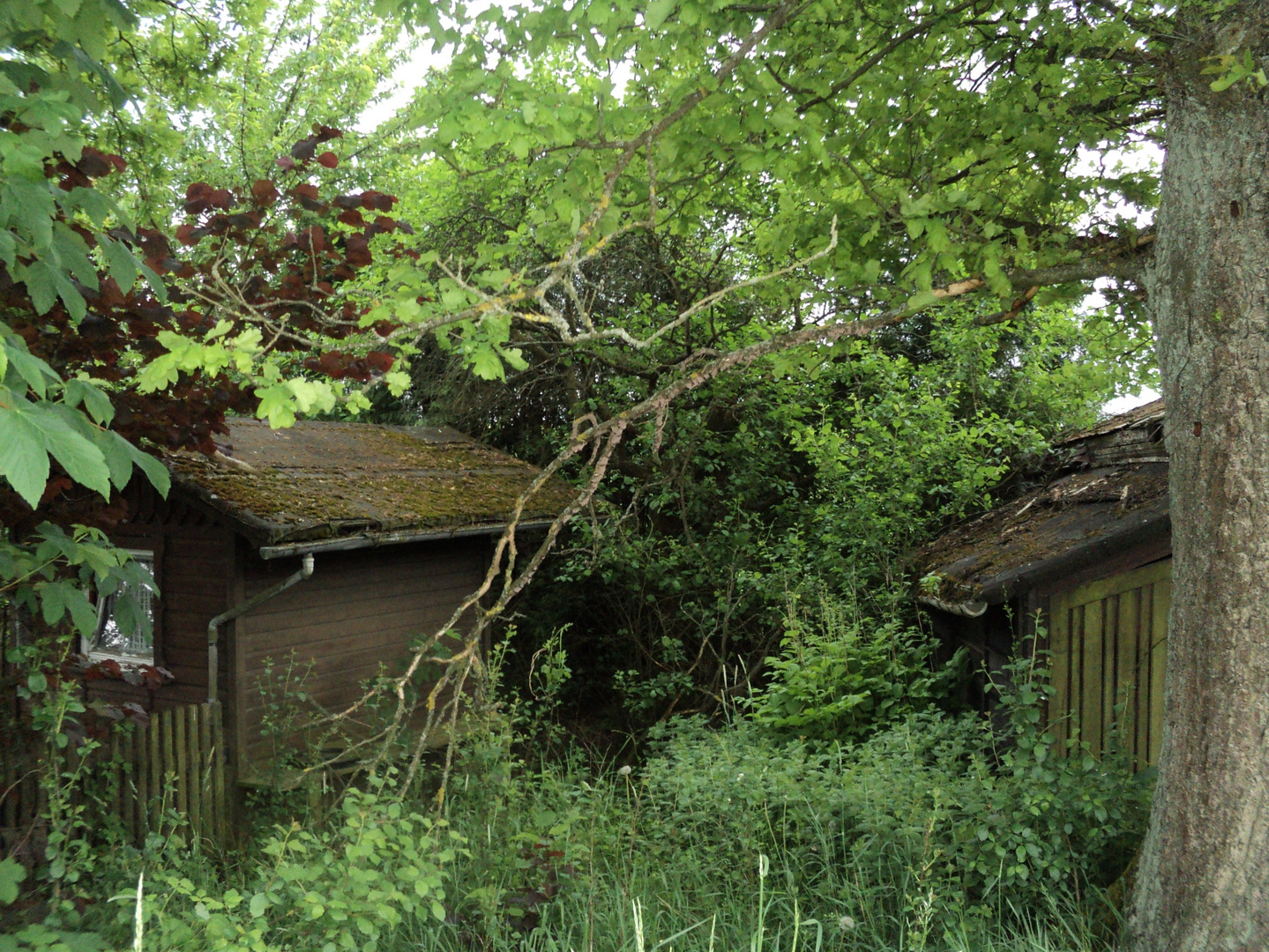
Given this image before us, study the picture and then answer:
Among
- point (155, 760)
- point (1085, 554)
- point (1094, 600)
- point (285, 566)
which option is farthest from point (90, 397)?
point (1094, 600)

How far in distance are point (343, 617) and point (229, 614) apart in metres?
1.34

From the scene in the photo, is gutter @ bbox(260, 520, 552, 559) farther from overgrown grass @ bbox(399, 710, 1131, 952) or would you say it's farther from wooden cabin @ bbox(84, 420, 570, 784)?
overgrown grass @ bbox(399, 710, 1131, 952)

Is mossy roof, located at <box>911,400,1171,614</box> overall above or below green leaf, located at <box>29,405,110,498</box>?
below

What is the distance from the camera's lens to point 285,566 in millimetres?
8492

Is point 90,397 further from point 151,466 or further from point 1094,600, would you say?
point 1094,600

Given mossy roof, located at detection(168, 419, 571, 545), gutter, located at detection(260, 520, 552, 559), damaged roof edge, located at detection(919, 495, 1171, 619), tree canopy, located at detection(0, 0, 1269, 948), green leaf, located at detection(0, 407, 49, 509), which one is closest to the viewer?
green leaf, located at detection(0, 407, 49, 509)

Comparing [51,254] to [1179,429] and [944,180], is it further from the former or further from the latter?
[944,180]

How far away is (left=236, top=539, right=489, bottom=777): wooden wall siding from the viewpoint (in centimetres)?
823

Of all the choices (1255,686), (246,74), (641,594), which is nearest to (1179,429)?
(1255,686)

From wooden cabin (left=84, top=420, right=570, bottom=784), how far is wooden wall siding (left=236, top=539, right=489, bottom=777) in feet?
0.04

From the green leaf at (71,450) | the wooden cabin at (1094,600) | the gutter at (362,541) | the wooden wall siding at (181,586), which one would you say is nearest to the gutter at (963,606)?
the wooden cabin at (1094,600)

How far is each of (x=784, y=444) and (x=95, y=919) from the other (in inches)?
385

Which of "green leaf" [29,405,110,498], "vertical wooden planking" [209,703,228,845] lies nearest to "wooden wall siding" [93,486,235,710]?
"vertical wooden planking" [209,703,228,845]

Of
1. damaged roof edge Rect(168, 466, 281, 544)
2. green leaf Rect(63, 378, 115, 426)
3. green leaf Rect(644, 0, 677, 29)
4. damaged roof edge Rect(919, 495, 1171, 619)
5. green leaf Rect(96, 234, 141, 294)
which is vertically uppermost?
green leaf Rect(644, 0, 677, 29)
